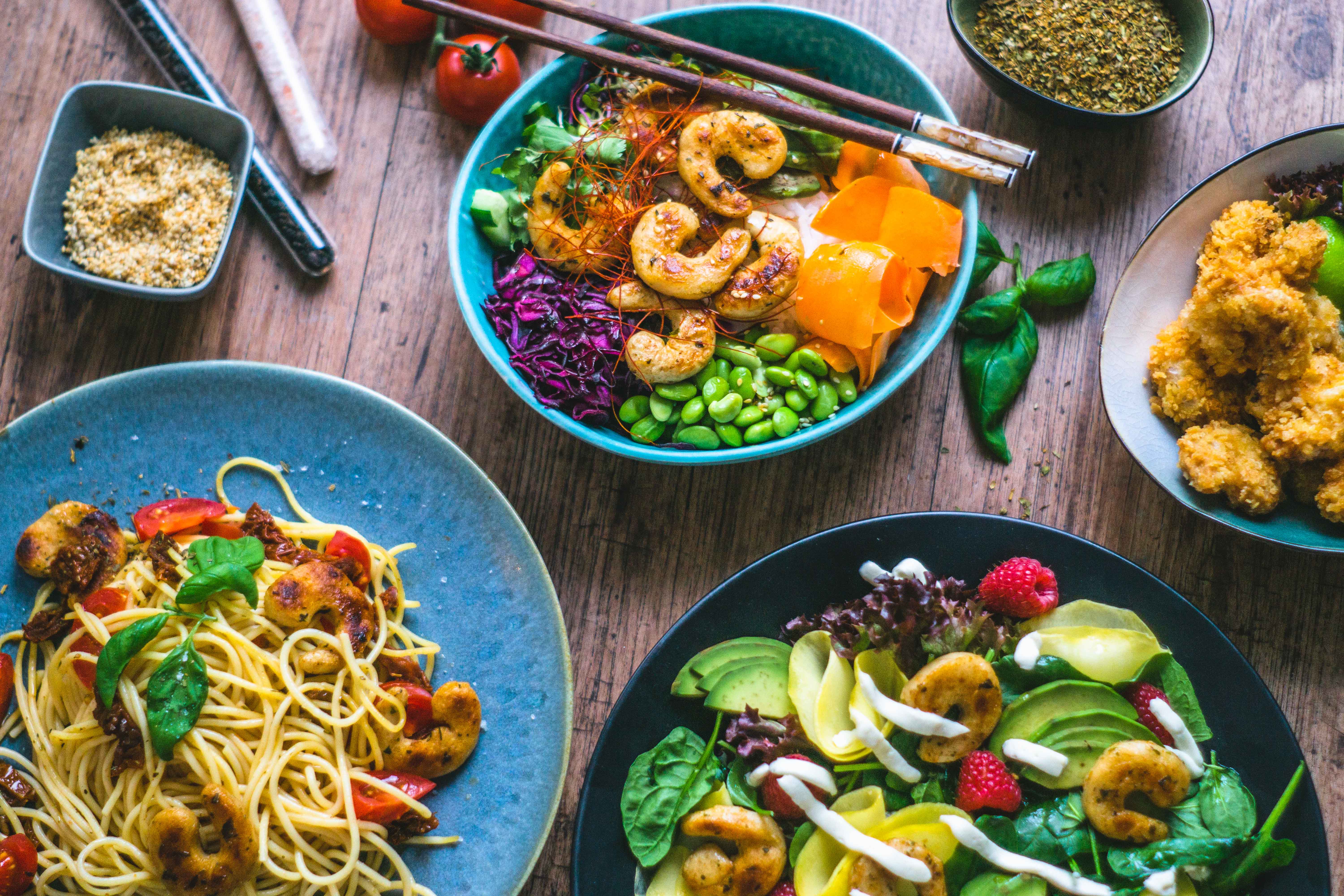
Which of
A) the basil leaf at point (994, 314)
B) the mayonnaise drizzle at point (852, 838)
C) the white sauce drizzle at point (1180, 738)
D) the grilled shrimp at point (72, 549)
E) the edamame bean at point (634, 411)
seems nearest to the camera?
the mayonnaise drizzle at point (852, 838)

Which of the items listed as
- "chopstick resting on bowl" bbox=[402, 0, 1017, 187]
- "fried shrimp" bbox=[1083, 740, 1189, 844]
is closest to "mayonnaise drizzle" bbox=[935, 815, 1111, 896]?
"fried shrimp" bbox=[1083, 740, 1189, 844]

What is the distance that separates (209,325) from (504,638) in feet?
4.32

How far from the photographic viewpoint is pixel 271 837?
2113 mm

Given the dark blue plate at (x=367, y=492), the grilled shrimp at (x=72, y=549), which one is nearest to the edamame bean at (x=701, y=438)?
the dark blue plate at (x=367, y=492)

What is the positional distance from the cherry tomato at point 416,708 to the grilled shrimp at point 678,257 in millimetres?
1223

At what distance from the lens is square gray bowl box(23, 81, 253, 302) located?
2.28 metres

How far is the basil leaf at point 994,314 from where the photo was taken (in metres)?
2.37

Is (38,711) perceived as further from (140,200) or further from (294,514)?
(140,200)

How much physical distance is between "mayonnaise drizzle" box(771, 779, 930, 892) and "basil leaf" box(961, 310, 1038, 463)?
1.08 metres

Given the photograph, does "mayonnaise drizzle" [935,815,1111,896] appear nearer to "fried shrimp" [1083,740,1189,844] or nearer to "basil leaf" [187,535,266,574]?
"fried shrimp" [1083,740,1189,844]

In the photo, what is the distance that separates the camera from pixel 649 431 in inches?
87.8

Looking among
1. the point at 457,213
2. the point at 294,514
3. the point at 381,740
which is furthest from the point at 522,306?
the point at 381,740

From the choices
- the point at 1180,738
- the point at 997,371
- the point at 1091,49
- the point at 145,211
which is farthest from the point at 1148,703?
the point at 145,211

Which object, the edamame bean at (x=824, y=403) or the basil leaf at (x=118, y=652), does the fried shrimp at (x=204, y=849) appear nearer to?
the basil leaf at (x=118, y=652)
